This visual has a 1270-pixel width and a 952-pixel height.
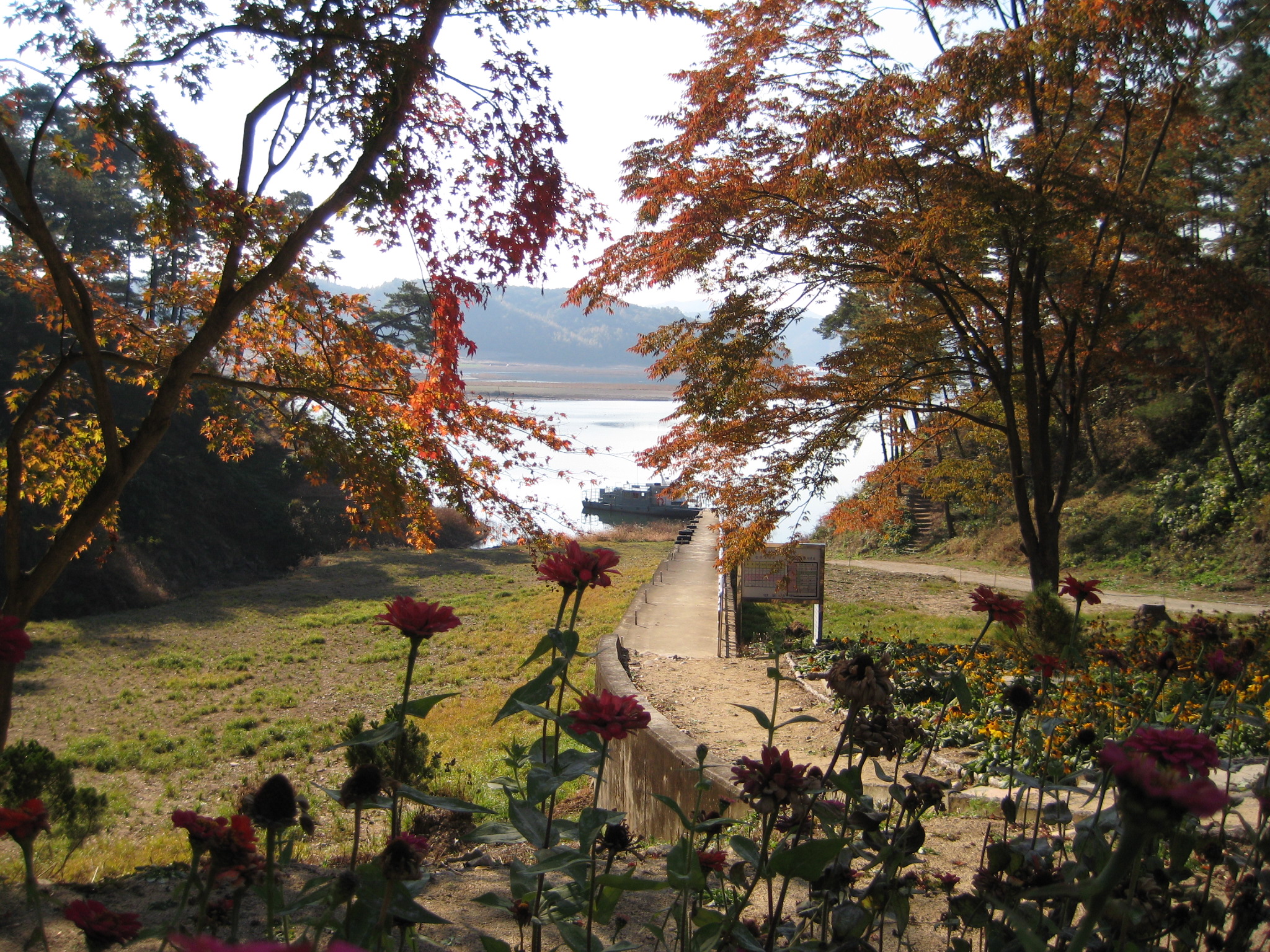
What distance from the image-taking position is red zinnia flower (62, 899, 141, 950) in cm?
131

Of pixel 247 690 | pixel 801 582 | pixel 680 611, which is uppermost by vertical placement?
pixel 801 582

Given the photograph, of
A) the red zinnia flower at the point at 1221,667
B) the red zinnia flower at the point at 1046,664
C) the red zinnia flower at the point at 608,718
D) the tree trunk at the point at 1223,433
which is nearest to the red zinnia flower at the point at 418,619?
the red zinnia flower at the point at 608,718

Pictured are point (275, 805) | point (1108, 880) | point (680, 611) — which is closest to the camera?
point (1108, 880)

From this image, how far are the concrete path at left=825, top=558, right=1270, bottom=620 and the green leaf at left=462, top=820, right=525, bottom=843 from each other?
9879mm

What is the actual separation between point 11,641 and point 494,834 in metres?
1.08

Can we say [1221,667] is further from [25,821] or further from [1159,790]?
[25,821]

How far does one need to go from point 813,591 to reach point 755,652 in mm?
1074

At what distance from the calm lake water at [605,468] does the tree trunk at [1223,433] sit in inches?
323

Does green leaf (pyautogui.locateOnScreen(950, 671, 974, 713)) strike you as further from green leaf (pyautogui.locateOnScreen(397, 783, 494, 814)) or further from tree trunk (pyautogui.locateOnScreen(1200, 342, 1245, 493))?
tree trunk (pyautogui.locateOnScreen(1200, 342, 1245, 493))

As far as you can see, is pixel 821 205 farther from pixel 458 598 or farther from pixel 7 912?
pixel 458 598

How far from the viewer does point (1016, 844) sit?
5.57ft

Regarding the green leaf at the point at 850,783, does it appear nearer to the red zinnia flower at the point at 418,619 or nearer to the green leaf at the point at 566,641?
the green leaf at the point at 566,641

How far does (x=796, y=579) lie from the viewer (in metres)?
10.2

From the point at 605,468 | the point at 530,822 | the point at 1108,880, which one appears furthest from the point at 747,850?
the point at 605,468
